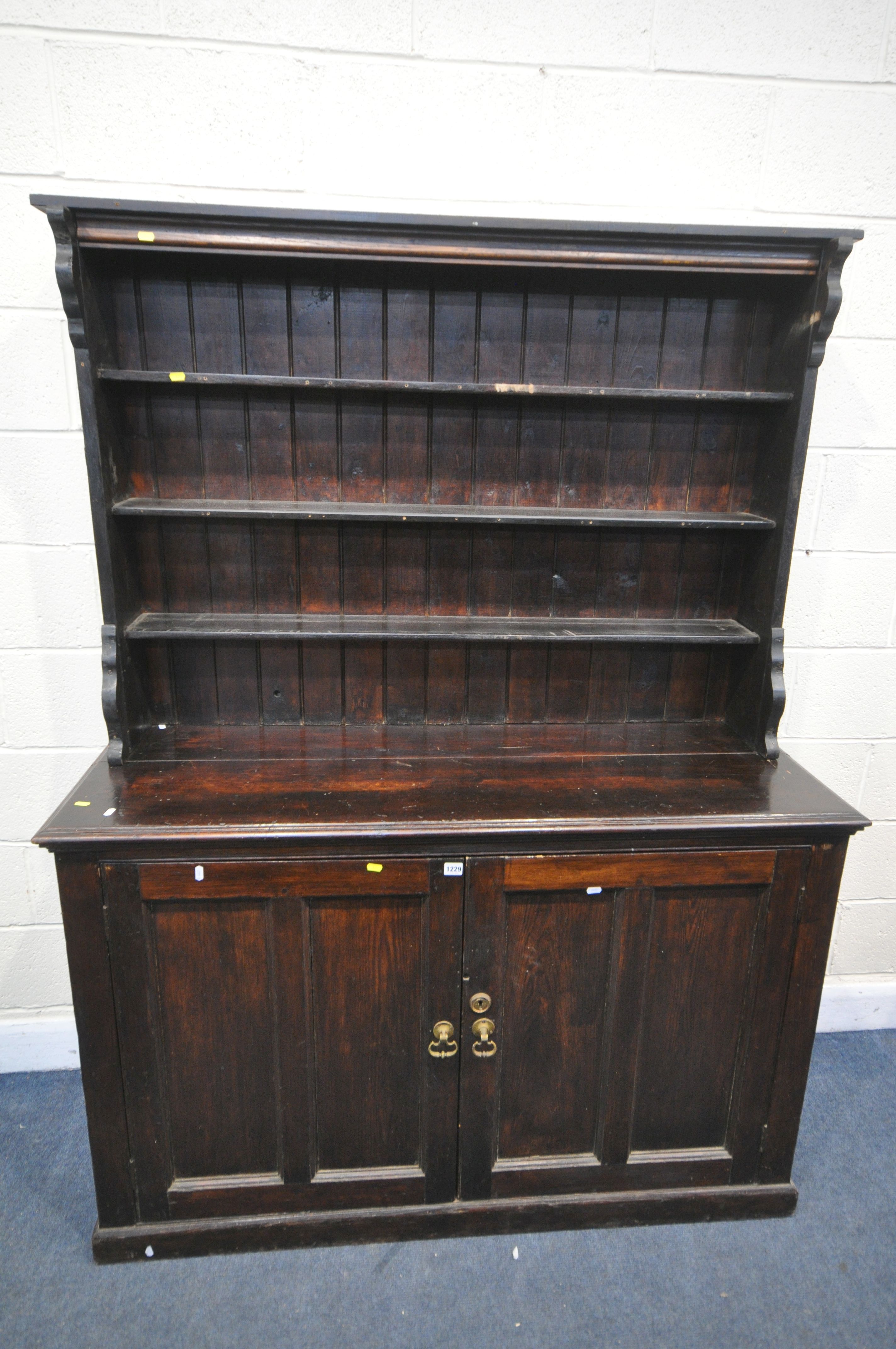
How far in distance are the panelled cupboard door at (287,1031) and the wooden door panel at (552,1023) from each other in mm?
113

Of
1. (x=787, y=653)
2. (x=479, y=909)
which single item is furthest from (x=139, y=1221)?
(x=787, y=653)

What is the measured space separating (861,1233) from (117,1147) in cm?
158

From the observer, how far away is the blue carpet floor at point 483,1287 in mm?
1494

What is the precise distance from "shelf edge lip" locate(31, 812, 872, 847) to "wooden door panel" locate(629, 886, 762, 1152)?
0.51 feet

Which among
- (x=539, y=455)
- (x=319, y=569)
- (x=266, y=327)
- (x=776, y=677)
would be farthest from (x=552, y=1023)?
(x=266, y=327)

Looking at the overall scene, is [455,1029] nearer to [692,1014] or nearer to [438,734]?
[692,1014]

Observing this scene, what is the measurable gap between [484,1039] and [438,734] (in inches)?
26.2

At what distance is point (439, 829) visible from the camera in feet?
4.77

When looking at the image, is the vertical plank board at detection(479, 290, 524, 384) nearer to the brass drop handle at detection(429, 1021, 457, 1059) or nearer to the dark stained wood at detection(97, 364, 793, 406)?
the dark stained wood at detection(97, 364, 793, 406)

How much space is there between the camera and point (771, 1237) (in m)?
1.70

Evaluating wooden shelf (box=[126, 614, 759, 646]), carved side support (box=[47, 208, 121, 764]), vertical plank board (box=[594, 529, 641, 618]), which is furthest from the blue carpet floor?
vertical plank board (box=[594, 529, 641, 618])

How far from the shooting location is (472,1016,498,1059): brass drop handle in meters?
1.56

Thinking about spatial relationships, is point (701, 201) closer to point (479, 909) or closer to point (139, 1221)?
point (479, 909)

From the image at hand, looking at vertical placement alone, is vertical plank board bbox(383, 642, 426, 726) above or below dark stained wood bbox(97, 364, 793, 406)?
below
